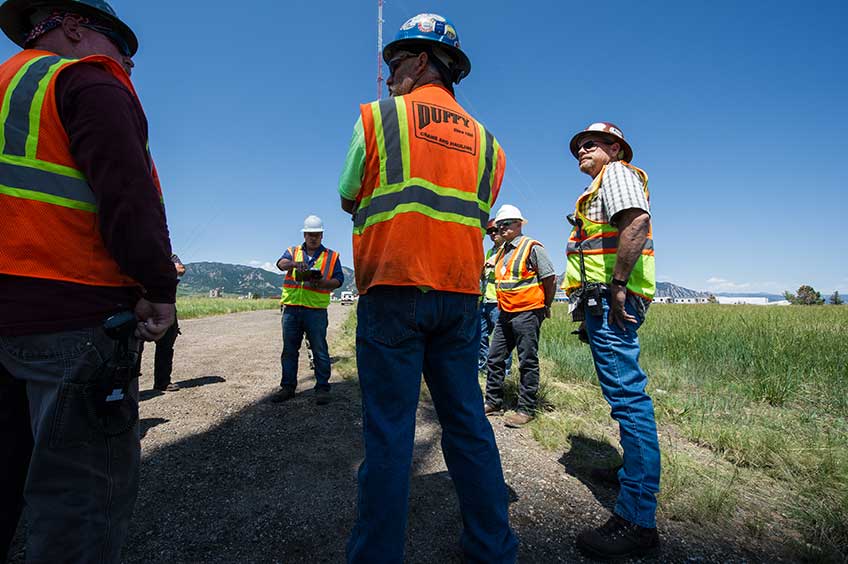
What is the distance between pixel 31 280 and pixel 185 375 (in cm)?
542

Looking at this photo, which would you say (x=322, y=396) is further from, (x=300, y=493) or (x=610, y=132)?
(x=610, y=132)

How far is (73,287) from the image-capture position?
128cm

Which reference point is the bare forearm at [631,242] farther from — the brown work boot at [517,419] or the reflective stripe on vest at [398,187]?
the brown work boot at [517,419]

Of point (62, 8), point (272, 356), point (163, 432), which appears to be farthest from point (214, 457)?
point (272, 356)

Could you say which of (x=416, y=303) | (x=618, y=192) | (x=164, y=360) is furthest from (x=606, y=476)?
(x=164, y=360)

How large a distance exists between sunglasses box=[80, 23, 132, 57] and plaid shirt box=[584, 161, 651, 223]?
93.3 inches

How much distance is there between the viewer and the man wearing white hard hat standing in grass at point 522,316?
4.30m

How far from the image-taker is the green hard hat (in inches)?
58.7

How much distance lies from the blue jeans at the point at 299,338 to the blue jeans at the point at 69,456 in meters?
3.38

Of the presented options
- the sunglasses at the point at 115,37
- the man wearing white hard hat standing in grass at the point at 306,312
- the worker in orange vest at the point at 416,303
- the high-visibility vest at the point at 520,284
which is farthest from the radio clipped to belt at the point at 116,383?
the high-visibility vest at the point at 520,284

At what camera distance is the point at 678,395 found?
4.81 m

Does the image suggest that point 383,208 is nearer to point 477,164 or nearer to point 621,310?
point 477,164

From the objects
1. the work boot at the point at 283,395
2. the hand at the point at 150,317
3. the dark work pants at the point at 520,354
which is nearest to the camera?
the hand at the point at 150,317

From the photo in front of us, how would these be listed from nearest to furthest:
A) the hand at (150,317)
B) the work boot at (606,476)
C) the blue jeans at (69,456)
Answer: the blue jeans at (69,456), the hand at (150,317), the work boot at (606,476)
